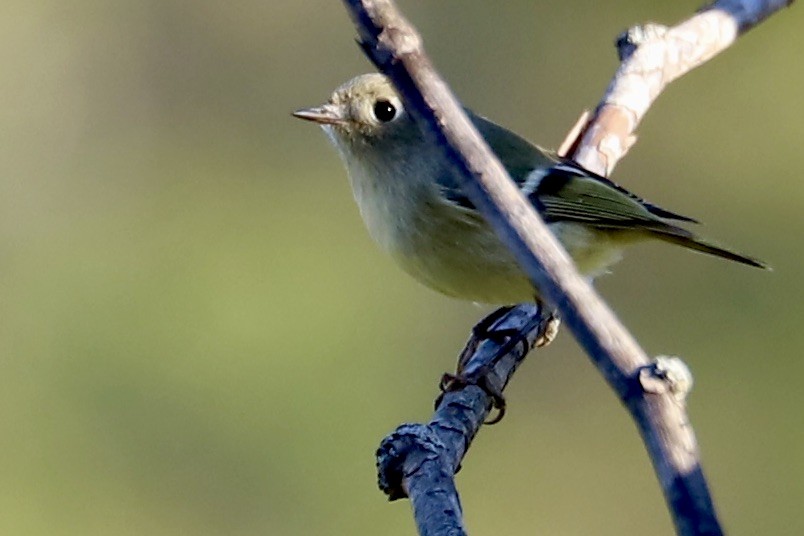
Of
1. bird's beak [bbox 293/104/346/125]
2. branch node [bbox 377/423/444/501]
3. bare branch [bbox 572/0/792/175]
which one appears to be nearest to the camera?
branch node [bbox 377/423/444/501]

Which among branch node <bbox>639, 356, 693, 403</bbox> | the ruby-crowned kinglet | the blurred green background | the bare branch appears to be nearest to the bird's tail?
the ruby-crowned kinglet

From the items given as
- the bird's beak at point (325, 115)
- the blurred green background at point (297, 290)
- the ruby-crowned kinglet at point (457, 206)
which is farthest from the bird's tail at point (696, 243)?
the blurred green background at point (297, 290)

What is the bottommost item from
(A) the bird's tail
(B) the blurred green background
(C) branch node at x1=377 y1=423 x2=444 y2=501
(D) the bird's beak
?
(C) branch node at x1=377 y1=423 x2=444 y2=501

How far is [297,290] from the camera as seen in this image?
3656mm

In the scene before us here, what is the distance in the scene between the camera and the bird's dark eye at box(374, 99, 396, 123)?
178 centimetres

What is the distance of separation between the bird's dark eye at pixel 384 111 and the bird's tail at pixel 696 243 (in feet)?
1.29

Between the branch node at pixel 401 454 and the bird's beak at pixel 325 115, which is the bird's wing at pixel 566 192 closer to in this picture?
the bird's beak at pixel 325 115

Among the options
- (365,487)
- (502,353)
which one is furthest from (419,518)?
(365,487)

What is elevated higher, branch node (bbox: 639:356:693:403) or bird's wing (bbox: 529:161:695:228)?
bird's wing (bbox: 529:161:695:228)

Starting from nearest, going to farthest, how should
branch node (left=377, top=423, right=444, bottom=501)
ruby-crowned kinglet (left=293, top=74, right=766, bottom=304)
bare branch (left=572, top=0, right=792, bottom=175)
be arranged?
branch node (left=377, top=423, right=444, bottom=501)
ruby-crowned kinglet (left=293, top=74, right=766, bottom=304)
bare branch (left=572, top=0, right=792, bottom=175)

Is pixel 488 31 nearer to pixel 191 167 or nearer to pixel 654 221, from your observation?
pixel 191 167

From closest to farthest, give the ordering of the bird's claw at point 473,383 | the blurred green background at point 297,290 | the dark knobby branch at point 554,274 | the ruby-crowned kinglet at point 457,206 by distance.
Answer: the dark knobby branch at point 554,274
the bird's claw at point 473,383
the ruby-crowned kinglet at point 457,206
the blurred green background at point 297,290

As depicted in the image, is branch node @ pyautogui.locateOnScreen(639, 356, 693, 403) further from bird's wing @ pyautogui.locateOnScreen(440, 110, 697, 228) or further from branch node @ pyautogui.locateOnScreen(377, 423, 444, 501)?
bird's wing @ pyautogui.locateOnScreen(440, 110, 697, 228)

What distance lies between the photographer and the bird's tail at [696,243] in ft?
5.53
